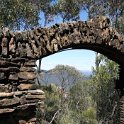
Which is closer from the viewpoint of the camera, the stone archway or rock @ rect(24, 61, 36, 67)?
the stone archway

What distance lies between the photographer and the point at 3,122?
745 cm

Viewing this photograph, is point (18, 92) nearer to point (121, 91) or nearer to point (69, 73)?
point (121, 91)

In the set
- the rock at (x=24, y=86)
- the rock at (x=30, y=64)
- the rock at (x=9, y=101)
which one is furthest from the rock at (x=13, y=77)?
the rock at (x=9, y=101)

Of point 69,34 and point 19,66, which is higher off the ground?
point 69,34

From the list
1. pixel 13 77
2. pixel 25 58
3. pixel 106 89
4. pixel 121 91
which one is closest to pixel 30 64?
pixel 25 58

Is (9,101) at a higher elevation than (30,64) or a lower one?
lower

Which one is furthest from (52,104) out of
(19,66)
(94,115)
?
(19,66)

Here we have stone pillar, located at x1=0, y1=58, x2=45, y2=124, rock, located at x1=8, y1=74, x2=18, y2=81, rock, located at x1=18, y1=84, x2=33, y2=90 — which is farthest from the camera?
rock, located at x1=18, y1=84, x2=33, y2=90

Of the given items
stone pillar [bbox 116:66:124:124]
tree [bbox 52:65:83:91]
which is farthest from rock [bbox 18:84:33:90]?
tree [bbox 52:65:83:91]

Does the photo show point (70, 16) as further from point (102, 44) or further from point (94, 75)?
point (102, 44)

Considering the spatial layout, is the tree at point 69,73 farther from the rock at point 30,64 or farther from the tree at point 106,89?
the rock at point 30,64

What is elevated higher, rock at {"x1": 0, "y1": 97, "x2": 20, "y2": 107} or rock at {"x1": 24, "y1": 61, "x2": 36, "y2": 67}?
rock at {"x1": 24, "y1": 61, "x2": 36, "y2": 67}

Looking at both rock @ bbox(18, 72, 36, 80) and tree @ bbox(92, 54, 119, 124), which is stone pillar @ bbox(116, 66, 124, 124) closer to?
rock @ bbox(18, 72, 36, 80)

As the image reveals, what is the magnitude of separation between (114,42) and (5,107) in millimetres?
3869
